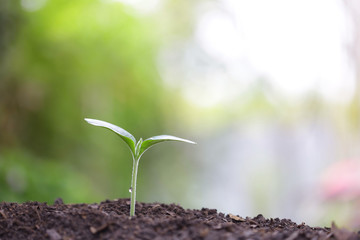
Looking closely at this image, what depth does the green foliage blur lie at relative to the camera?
3.91m

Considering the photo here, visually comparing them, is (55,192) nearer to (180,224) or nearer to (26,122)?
(26,122)

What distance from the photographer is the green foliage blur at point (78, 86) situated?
12.8 ft

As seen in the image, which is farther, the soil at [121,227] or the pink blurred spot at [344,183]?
the pink blurred spot at [344,183]

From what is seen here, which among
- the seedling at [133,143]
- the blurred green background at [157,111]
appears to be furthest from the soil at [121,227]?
the blurred green background at [157,111]

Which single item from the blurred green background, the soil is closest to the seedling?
the soil

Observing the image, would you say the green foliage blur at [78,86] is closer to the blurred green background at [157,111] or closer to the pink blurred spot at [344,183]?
the blurred green background at [157,111]

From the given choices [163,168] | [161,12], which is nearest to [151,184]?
[163,168]

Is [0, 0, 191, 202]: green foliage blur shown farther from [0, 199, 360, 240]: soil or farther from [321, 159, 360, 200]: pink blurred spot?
[0, 199, 360, 240]: soil

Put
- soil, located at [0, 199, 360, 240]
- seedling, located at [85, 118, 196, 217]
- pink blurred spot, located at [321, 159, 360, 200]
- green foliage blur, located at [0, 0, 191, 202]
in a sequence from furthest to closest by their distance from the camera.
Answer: green foliage blur, located at [0, 0, 191, 202], pink blurred spot, located at [321, 159, 360, 200], seedling, located at [85, 118, 196, 217], soil, located at [0, 199, 360, 240]

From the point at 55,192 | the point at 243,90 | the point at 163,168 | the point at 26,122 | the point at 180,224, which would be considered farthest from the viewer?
the point at 243,90

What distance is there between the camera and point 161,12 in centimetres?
623

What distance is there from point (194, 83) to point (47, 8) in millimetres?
2498

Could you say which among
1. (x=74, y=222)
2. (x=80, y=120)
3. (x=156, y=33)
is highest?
Result: (x=156, y=33)

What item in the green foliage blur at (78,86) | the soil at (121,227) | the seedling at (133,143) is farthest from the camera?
the green foliage blur at (78,86)
